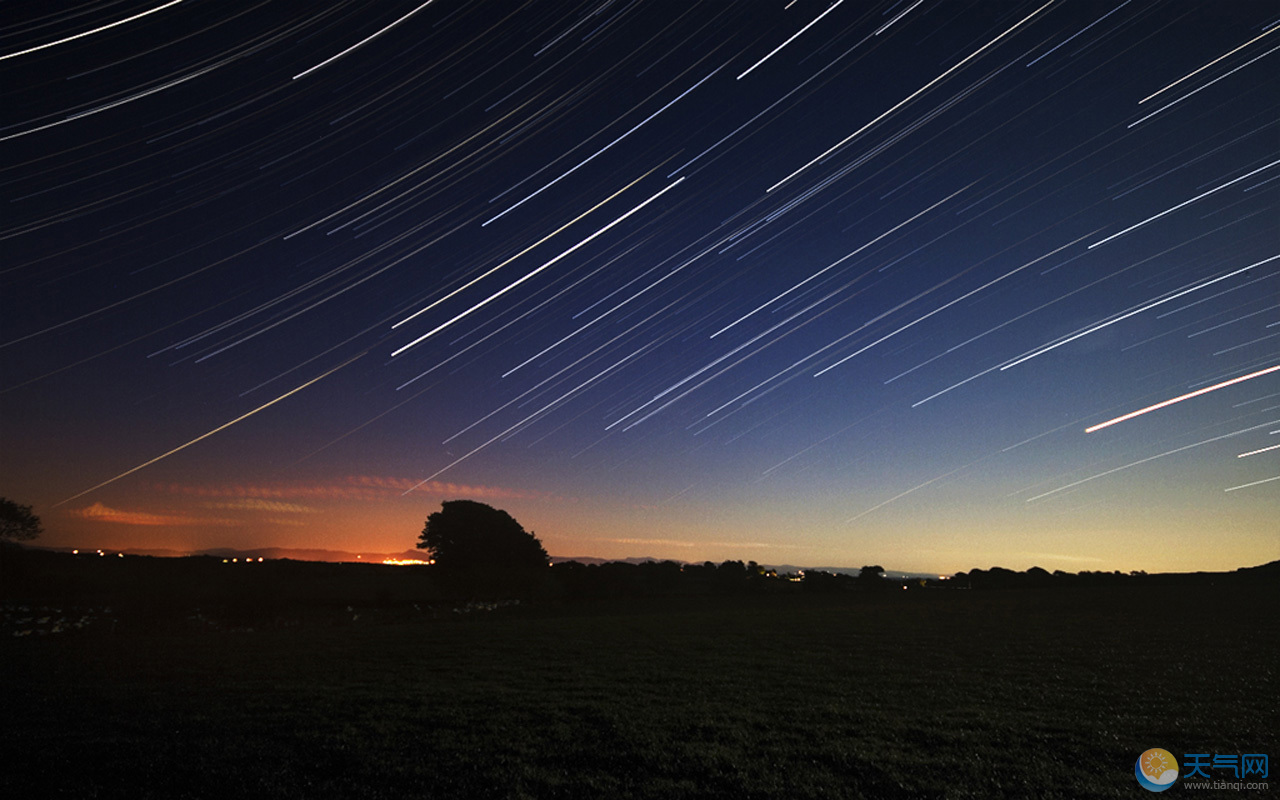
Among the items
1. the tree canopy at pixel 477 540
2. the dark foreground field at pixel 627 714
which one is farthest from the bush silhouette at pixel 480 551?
the dark foreground field at pixel 627 714

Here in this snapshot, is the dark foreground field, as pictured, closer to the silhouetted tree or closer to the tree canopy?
the tree canopy

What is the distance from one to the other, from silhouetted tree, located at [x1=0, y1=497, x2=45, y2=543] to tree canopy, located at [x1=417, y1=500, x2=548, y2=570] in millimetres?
33312

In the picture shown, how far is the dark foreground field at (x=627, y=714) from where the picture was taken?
28.8 feet

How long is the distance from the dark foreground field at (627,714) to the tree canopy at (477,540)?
2947 cm

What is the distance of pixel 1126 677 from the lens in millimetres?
16281

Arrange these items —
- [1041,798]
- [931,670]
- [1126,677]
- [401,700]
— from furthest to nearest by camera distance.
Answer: [931,670] → [1126,677] → [401,700] → [1041,798]

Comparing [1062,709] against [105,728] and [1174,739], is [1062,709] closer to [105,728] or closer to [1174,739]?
[1174,739]

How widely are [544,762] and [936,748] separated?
21.5 feet

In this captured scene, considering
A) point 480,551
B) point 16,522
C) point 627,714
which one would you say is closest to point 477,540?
point 480,551

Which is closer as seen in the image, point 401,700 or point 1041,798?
point 1041,798

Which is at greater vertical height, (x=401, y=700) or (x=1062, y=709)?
(x=1062, y=709)

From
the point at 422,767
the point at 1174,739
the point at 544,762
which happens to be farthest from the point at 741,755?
the point at 1174,739

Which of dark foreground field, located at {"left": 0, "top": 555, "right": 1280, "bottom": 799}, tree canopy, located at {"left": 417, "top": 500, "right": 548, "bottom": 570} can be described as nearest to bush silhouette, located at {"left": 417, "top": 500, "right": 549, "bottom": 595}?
tree canopy, located at {"left": 417, "top": 500, "right": 548, "bottom": 570}

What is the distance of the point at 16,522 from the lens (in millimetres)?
52000
